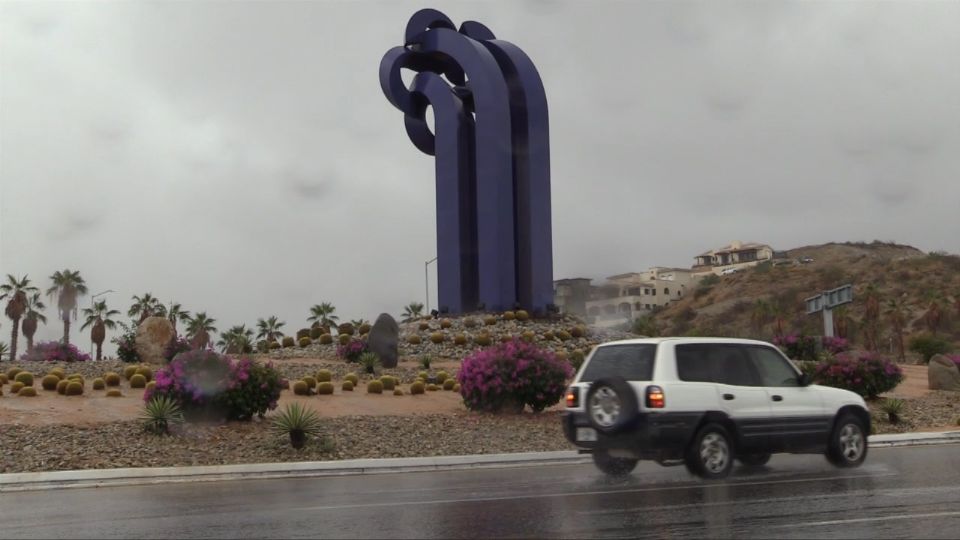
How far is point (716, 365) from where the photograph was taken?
43.4 feet

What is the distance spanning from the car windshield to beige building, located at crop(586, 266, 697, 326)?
22220 mm

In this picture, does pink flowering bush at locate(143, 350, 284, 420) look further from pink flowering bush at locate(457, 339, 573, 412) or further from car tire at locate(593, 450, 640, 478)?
car tire at locate(593, 450, 640, 478)

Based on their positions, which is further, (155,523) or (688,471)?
(688,471)

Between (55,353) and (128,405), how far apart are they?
57.9 feet

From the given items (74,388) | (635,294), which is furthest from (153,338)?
(635,294)

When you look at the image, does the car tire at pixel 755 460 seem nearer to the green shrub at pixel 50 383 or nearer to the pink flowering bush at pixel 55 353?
the green shrub at pixel 50 383

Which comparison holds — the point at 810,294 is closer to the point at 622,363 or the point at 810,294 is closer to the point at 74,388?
the point at 74,388

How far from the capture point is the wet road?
8836 mm

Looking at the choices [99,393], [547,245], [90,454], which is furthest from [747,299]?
[90,454]

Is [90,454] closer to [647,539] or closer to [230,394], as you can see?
[230,394]

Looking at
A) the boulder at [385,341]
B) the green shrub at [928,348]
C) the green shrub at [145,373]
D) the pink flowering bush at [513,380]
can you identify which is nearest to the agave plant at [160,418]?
the pink flowering bush at [513,380]

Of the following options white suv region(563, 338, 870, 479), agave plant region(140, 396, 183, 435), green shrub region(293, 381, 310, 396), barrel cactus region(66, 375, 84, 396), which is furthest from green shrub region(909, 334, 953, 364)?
agave plant region(140, 396, 183, 435)

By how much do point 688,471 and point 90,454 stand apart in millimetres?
10628

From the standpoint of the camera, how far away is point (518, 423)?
22625 mm
